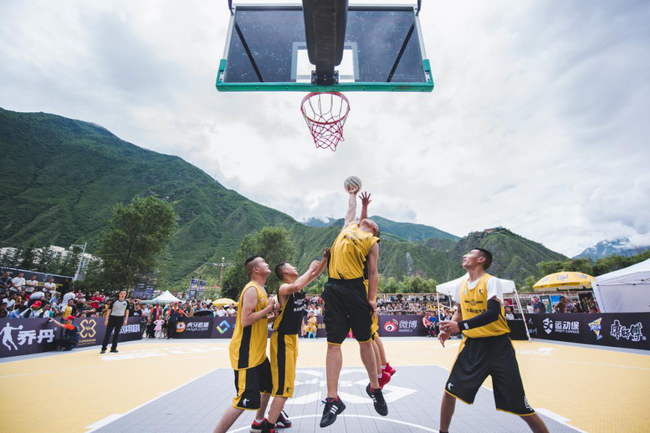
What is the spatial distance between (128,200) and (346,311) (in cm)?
14447

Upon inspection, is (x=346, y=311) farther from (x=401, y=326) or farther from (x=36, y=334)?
(x=401, y=326)

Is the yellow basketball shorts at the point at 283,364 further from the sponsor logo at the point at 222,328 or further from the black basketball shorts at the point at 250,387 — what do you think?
the sponsor logo at the point at 222,328

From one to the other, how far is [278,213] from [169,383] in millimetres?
186113

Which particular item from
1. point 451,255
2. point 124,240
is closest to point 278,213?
point 451,255

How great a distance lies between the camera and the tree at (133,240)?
32719mm

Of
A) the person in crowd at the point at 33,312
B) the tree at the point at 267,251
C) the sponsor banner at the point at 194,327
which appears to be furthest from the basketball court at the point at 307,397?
the tree at the point at 267,251

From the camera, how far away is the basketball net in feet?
21.1

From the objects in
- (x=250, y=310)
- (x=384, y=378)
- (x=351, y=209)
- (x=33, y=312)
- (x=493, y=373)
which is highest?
(x=351, y=209)

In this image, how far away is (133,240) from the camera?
34469mm

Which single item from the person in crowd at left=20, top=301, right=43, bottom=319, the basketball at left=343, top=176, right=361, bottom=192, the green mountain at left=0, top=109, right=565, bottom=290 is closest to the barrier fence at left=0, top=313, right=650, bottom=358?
the person in crowd at left=20, top=301, right=43, bottom=319

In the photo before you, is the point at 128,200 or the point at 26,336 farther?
the point at 128,200

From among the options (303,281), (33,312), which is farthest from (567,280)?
(33,312)

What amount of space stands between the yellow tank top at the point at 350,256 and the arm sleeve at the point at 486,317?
1.16 meters

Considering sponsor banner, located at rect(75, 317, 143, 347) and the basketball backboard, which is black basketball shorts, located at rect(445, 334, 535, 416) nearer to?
the basketball backboard
